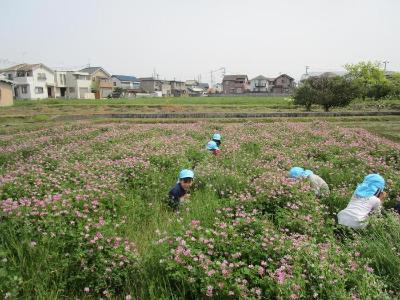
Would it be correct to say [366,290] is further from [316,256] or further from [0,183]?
[0,183]

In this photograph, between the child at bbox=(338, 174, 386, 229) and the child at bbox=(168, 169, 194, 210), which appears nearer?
the child at bbox=(338, 174, 386, 229)

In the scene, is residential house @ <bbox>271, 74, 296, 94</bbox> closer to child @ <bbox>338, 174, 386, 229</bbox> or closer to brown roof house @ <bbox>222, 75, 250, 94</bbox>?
brown roof house @ <bbox>222, 75, 250, 94</bbox>

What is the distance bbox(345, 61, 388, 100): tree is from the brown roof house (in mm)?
51118

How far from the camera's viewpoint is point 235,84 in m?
120

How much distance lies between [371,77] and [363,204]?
67.6 meters

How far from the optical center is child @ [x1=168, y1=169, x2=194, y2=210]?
7221mm

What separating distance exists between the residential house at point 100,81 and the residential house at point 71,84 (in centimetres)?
338

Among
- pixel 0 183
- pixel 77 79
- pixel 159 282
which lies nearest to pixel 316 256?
pixel 159 282

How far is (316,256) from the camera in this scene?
4.29 metres

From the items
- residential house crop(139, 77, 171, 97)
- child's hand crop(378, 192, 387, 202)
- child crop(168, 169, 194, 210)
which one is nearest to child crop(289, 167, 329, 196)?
child's hand crop(378, 192, 387, 202)

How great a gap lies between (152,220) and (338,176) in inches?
192

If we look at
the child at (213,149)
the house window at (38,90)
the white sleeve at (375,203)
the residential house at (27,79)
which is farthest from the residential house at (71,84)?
the white sleeve at (375,203)

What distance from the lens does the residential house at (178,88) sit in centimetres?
12678

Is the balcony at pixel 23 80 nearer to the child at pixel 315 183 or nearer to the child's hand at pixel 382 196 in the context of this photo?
the child at pixel 315 183
